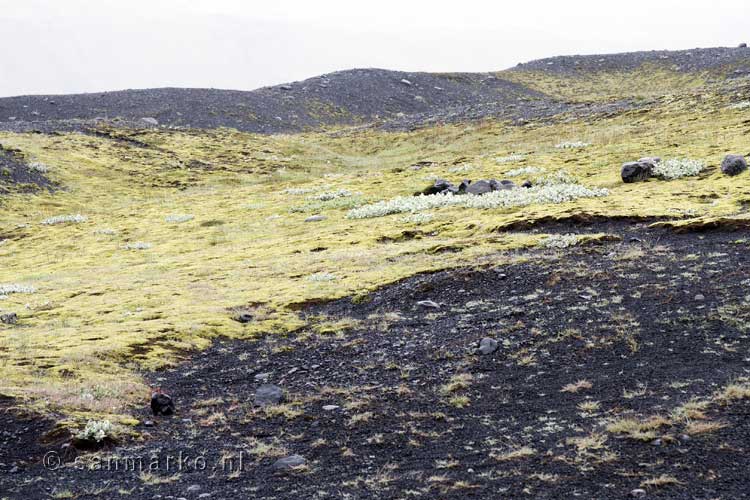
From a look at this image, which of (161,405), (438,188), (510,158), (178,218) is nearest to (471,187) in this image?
(438,188)

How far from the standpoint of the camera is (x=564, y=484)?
Answer: 312 inches

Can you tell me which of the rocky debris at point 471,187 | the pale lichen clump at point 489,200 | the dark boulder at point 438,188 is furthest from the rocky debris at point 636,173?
the dark boulder at point 438,188

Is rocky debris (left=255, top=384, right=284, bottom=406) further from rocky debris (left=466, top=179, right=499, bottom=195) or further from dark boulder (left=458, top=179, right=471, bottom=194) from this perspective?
dark boulder (left=458, top=179, right=471, bottom=194)

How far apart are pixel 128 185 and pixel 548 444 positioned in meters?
40.8

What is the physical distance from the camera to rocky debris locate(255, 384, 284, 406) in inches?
459

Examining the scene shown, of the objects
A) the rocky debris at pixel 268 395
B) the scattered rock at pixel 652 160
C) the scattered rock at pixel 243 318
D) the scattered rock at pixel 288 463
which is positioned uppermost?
the scattered rock at pixel 652 160

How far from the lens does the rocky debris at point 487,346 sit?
12.6 metres

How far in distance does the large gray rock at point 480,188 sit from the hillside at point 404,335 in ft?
0.55

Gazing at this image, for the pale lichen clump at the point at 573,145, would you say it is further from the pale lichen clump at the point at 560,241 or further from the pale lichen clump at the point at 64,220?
the pale lichen clump at the point at 64,220

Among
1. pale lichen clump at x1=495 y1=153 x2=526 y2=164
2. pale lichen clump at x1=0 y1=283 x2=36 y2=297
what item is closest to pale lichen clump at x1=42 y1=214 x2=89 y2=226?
pale lichen clump at x1=0 y1=283 x2=36 y2=297

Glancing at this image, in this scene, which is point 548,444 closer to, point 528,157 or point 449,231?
point 449,231

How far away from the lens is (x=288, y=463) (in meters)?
9.37

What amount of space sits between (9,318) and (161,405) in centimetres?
879

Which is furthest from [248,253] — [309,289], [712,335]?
[712,335]
